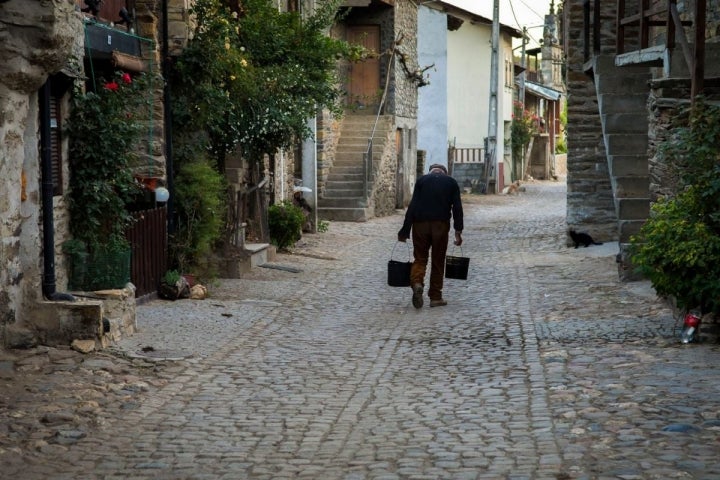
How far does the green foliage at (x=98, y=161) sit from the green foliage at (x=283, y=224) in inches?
296

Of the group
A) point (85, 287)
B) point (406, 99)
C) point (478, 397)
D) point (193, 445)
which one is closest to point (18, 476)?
point (193, 445)

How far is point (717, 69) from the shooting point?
1172cm

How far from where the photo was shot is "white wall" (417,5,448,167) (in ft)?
134

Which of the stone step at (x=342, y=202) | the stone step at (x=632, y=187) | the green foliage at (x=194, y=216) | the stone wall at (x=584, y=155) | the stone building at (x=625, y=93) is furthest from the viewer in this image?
the stone step at (x=342, y=202)

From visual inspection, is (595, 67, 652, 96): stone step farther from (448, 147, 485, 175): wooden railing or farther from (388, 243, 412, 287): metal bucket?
(448, 147, 485, 175): wooden railing

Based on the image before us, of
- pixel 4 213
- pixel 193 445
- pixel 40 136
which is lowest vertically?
pixel 193 445

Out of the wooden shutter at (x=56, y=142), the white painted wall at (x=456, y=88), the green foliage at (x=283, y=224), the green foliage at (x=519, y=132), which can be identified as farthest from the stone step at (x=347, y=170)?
the green foliage at (x=519, y=132)

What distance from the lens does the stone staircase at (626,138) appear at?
47.8ft

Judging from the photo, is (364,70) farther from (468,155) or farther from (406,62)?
(468,155)

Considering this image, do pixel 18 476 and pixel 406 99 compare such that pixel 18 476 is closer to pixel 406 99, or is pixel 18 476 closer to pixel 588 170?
pixel 588 170

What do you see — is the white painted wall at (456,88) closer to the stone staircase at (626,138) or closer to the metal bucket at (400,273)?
the stone staircase at (626,138)

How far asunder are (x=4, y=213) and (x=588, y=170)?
13.3 m

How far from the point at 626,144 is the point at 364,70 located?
16.8 m

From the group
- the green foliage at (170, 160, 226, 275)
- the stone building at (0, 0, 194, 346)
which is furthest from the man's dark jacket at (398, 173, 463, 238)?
the stone building at (0, 0, 194, 346)
